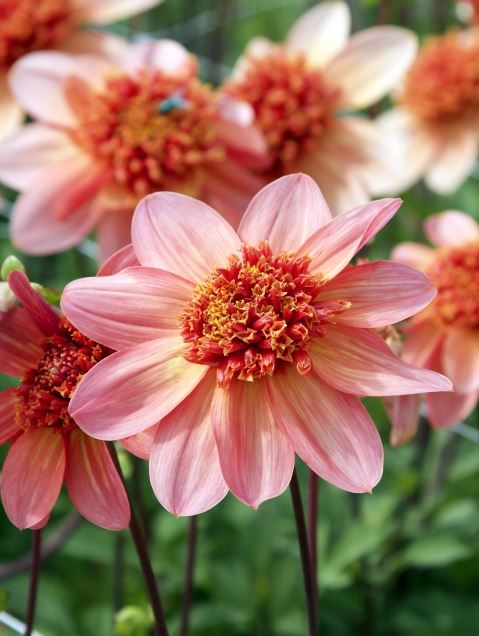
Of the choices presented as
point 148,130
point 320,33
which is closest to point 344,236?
point 148,130

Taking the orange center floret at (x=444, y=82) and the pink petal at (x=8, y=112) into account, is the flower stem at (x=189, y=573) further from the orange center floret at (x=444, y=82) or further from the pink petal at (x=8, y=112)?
the orange center floret at (x=444, y=82)

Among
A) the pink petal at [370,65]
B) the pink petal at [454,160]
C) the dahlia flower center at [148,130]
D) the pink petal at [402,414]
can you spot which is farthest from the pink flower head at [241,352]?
the pink petal at [454,160]

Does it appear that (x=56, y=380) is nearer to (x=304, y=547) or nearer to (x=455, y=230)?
(x=304, y=547)

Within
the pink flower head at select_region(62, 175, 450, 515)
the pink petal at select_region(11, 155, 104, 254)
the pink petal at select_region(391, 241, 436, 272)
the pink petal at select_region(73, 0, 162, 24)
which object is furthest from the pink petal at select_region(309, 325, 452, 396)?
the pink petal at select_region(73, 0, 162, 24)

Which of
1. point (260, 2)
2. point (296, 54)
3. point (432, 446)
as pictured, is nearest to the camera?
point (296, 54)

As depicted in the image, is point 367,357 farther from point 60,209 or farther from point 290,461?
point 60,209

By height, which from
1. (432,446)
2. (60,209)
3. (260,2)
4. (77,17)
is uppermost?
(77,17)

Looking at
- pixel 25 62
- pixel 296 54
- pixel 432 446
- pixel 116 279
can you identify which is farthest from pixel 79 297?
pixel 432 446
